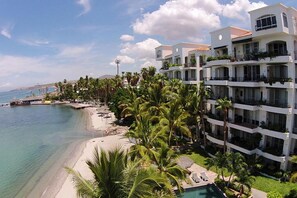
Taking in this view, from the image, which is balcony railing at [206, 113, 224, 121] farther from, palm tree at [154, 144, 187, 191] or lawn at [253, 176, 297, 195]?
palm tree at [154, 144, 187, 191]

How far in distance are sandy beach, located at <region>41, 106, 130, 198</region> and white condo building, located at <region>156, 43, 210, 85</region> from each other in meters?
17.8

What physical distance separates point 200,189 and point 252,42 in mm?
20601

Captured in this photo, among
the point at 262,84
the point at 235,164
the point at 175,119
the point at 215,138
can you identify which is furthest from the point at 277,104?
the point at 175,119

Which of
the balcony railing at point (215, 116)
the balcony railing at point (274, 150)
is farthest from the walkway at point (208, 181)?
the balcony railing at point (215, 116)

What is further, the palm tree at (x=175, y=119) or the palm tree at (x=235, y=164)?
the palm tree at (x=175, y=119)

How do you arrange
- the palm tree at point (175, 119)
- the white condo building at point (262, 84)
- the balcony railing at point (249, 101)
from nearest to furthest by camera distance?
the white condo building at point (262, 84)
the balcony railing at point (249, 101)
the palm tree at point (175, 119)

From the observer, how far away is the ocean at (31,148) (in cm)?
4032

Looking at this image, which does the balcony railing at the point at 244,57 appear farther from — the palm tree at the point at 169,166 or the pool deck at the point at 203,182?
the palm tree at the point at 169,166

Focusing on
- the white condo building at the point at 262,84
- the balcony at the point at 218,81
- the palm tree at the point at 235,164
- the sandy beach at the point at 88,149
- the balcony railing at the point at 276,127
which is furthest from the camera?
the balcony at the point at 218,81

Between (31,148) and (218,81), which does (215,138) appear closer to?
(218,81)

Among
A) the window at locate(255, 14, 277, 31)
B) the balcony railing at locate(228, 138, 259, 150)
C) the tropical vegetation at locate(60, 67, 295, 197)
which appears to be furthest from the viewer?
the balcony railing at locate(228, 138, 259, 150)

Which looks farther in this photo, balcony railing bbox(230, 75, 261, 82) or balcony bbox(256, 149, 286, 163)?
balcony railing bbox(230, 75, 261, 82)

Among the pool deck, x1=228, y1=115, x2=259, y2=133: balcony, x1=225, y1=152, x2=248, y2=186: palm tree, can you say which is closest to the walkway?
Answer: the pool deck

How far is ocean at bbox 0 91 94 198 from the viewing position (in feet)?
132
